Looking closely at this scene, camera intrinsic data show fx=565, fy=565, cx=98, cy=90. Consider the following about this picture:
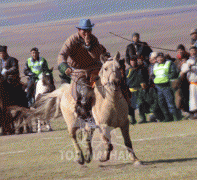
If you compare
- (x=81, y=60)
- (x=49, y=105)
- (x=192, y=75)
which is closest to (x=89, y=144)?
(x=81, y=60)

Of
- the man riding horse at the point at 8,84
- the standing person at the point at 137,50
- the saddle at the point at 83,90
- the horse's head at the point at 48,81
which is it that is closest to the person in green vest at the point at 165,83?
the standing person at the point at 137,50

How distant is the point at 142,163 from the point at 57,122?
905 cm

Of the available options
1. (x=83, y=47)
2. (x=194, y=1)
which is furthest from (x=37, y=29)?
(x=83, y=47)

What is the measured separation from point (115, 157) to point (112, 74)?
1.79m

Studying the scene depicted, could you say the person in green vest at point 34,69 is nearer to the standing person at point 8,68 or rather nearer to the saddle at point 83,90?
the standing person at point 8,68

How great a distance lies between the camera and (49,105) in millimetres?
10359

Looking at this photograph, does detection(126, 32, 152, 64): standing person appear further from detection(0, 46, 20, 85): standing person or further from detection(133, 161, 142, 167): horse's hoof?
detection(133, 161, 142, 167): horse's hoof

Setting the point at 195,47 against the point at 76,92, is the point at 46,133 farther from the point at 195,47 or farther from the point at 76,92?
the point at 76,92

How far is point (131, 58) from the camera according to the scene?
48.9 feet

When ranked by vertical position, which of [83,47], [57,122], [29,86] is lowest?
[57,122]

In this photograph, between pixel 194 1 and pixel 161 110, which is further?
pixel 194 1

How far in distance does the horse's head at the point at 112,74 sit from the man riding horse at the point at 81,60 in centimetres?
56

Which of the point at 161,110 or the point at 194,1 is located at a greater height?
the point at 194,1

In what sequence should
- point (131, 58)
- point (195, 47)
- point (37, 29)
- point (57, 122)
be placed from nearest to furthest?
point (195, 47)
point (131, 58)
point (57, 122)
point (37, 29)
